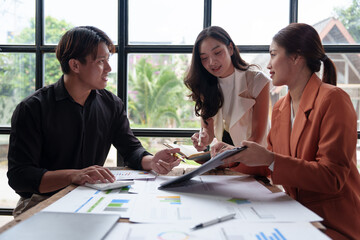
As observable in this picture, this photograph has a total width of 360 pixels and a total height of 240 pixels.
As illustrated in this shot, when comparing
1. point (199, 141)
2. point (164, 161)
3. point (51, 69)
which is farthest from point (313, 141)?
point (51, 69)

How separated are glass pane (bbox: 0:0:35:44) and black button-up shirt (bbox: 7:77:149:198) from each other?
123cm

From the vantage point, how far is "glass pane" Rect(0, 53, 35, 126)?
9.05 ft

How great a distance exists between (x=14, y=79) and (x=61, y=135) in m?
1.44

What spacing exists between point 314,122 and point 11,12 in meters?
2.61

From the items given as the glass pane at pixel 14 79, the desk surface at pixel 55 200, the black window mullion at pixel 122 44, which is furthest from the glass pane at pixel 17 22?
the desk surface at pixel 55 200

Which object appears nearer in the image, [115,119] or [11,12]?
[115,119]


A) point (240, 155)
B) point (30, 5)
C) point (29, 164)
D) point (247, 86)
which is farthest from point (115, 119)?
point (30, 5)

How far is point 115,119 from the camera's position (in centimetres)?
196

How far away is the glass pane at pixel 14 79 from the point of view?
2.76m

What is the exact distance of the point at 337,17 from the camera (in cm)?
260

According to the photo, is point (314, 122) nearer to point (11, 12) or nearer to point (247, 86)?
point (247, 86)

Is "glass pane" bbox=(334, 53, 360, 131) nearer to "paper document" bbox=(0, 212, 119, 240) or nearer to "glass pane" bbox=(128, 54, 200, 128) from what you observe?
"glass pane" bbox=(128, 54, 200, 128)

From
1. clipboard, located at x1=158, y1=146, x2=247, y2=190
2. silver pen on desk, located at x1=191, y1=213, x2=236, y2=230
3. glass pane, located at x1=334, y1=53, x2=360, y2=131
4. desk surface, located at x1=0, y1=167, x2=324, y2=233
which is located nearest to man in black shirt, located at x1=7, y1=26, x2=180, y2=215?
desk surface, located at x1=0, y1=167, x2=324, y2=233

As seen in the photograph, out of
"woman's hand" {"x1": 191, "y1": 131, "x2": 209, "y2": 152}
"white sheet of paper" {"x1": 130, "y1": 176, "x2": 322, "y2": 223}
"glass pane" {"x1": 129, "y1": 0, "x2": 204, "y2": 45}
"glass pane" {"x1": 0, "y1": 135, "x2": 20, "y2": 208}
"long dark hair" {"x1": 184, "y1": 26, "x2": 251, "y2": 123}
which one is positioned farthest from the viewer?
"glass pane" {"x1": 0, "y1": 135, "x2": 20, "y2": 208}
